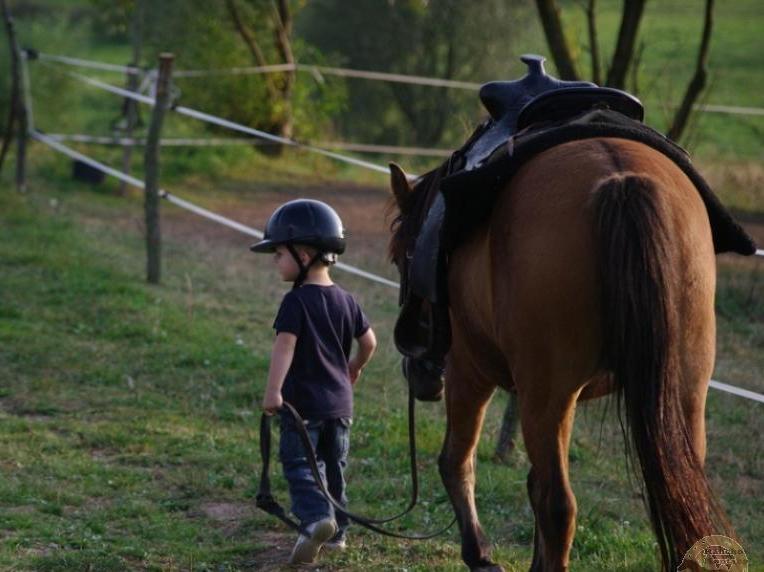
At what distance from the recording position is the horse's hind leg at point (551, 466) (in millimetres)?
3289

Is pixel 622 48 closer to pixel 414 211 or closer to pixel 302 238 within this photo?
pixel 414 211

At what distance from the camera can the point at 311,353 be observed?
14.5 ft

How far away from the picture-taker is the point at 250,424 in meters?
6.30

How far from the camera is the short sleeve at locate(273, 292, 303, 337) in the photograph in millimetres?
4352

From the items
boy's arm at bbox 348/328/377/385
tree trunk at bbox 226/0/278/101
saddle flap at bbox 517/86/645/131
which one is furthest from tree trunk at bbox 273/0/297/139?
saddle flap at bbox 517/86/645/131

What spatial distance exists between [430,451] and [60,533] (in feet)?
6.02

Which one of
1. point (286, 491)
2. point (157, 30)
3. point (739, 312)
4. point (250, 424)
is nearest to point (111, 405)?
point (250, 424)

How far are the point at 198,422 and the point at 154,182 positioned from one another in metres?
3.73

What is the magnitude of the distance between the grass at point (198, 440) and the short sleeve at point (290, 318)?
815 mm

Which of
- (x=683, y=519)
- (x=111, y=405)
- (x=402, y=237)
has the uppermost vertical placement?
(x=402, y=237)

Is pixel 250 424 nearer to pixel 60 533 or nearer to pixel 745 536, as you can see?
pixel 60 533

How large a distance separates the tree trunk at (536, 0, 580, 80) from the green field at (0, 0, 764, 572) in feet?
7.00

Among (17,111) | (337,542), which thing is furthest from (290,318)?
(17,111)

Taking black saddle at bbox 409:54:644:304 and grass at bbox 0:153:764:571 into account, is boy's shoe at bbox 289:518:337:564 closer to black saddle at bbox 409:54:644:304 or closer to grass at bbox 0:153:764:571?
grass at bbox 0:153:764:571
